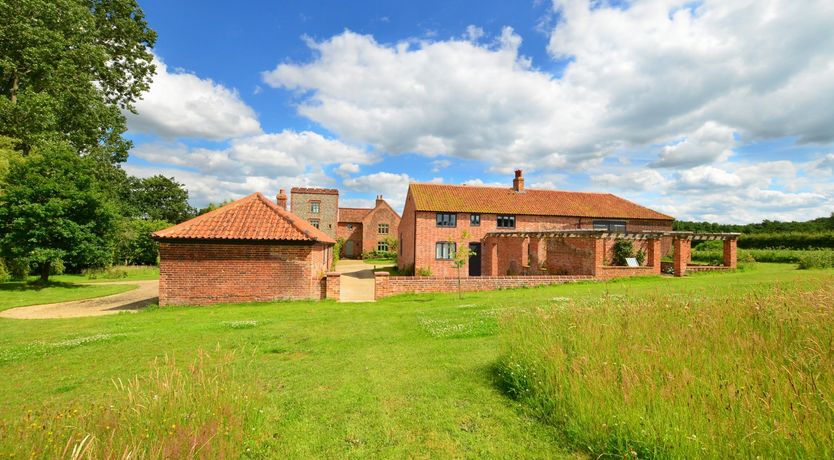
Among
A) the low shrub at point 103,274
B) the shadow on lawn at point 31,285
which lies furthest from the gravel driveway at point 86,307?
the low shrub at point 103,274

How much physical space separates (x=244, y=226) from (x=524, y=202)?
23750 millimetres

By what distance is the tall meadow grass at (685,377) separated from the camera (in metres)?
3.04

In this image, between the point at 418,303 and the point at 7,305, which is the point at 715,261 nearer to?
the point at 418,303

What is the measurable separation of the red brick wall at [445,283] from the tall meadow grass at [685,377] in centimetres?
1094

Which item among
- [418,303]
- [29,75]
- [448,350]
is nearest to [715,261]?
[418,303]

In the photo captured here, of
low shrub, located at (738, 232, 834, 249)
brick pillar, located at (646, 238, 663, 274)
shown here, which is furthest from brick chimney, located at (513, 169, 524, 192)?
low shrub, located at (738, 232, 834, 249)

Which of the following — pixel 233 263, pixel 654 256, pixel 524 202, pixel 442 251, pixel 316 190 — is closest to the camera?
pixel 233 263

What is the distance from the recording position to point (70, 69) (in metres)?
21.0

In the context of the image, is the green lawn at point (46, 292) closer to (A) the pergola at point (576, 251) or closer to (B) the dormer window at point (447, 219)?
(B) the dormer window at point (447, 219)

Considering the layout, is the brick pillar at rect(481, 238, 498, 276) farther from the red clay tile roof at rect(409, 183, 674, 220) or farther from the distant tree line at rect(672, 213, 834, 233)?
the distant tree line at rect(672, 213, 834, 233)

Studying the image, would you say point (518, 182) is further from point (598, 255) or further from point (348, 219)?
point (348, 219)

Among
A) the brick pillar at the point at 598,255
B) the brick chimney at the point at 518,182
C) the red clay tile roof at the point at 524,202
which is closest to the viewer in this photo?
the brick pillar at the point at 598,255

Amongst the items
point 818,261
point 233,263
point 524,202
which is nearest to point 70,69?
point 233,263

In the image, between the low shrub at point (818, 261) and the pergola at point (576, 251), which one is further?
the low shrub at point (818, 261)
